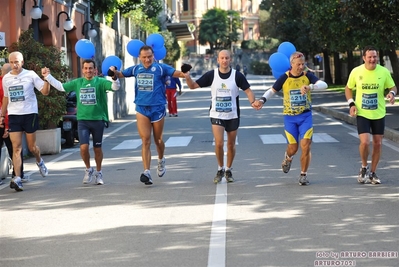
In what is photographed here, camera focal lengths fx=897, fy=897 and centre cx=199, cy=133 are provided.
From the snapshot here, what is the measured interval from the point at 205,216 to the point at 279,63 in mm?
3289

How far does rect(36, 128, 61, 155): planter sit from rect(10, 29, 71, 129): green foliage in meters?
0.31

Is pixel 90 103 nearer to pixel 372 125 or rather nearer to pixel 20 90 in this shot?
pixel 20 90

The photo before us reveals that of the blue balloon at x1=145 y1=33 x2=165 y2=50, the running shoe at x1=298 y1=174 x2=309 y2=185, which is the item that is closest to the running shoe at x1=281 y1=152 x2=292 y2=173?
the running shoe at x1=298 y1=174 x2=309 y2=185

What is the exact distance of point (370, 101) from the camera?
11.9 metres

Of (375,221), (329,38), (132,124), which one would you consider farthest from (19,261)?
(329,38)

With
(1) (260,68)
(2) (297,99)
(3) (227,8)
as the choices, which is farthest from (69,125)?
(3) (227,8)

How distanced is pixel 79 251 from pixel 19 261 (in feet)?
1.82

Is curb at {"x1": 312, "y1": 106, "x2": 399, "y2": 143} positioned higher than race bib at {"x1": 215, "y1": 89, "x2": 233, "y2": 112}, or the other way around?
race bib at {"x1": 215, "y1": 89, "x2": 233, "y2": 112}

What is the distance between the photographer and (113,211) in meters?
10.0

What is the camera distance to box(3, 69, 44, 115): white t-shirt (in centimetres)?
1239

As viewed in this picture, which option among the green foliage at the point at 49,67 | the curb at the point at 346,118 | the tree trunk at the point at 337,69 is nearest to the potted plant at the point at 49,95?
the green foliage at the point at 49,67

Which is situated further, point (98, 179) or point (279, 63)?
point (98, 179)

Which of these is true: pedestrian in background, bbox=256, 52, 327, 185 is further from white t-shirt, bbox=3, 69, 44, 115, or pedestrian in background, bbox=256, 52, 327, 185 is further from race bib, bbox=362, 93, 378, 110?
white t-shirt, bbox=3, 69, 44, 115

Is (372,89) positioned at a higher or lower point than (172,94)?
higher
